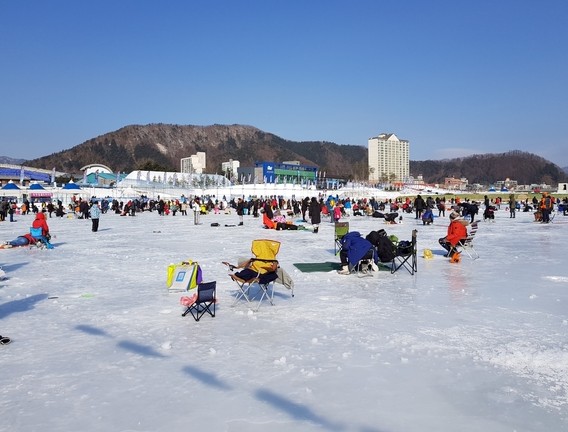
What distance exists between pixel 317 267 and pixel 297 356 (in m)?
5.28

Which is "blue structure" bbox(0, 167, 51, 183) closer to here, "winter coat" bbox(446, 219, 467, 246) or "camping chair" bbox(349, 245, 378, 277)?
"winter coat" bbox(446, 219, 467, 246)

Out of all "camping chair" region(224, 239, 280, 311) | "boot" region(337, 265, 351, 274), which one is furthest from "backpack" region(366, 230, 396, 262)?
"camping chair" region(224, 239, 280, 311)

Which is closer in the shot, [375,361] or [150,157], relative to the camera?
[375,361]

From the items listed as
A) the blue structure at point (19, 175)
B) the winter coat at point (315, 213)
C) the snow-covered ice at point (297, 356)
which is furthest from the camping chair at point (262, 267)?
the blue structure at point (19, 175)

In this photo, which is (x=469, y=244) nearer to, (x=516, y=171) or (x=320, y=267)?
(x=320, y=267)

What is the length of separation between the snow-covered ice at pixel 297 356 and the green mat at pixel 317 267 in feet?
2.42

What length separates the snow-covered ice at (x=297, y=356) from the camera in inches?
128

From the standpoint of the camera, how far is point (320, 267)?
380 inches

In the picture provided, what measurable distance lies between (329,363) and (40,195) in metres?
43.9

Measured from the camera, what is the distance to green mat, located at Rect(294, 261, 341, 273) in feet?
30.6

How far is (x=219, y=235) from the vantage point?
17000 millimetres

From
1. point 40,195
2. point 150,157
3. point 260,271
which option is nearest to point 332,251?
point 260,271

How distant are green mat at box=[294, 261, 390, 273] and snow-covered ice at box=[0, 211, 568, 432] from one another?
728 millimetres

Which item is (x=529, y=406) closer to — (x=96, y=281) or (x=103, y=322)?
(x=103, y=322)
